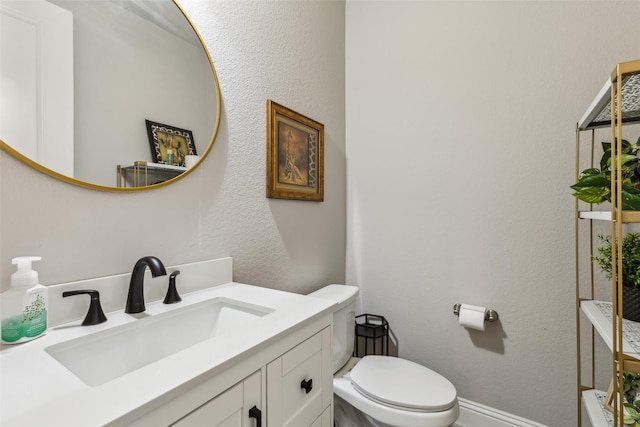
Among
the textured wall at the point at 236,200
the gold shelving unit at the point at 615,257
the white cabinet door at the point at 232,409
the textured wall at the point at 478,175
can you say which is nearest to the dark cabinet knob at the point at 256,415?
the white cabinet door at the point at 232,409

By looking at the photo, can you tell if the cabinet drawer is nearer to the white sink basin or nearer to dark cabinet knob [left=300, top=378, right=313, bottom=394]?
dark cabinet knob [left=300, top=378, right=313, bottom=394]

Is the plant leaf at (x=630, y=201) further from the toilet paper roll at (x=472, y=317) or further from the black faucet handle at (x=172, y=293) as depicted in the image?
the black faucet handle at (x=172, y=293)

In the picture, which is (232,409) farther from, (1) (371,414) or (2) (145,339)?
(1) (371,414)

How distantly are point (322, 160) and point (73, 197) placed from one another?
1.12m

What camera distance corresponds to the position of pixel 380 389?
1162mm

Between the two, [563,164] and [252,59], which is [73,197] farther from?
[563,164]

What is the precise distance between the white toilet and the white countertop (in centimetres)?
63

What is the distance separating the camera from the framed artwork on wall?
0.90m

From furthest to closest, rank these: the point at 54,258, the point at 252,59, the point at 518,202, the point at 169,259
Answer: the point at 518,202 → the point at 252,59 → the point at 169,259 → the point at 54,258

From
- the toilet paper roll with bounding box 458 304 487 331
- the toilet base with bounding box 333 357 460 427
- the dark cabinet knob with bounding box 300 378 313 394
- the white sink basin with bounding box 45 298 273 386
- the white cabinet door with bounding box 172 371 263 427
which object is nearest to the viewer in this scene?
the white cabinet door with bounding box 172 371 263 427

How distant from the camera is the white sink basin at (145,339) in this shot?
623 mm

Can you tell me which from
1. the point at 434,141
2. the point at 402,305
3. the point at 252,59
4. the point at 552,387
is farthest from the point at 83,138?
the point at 552,387

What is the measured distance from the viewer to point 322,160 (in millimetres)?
1635

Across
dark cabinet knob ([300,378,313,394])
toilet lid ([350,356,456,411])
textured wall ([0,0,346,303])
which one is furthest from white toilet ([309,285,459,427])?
dark cabinet knob ([300,378,313,394])
